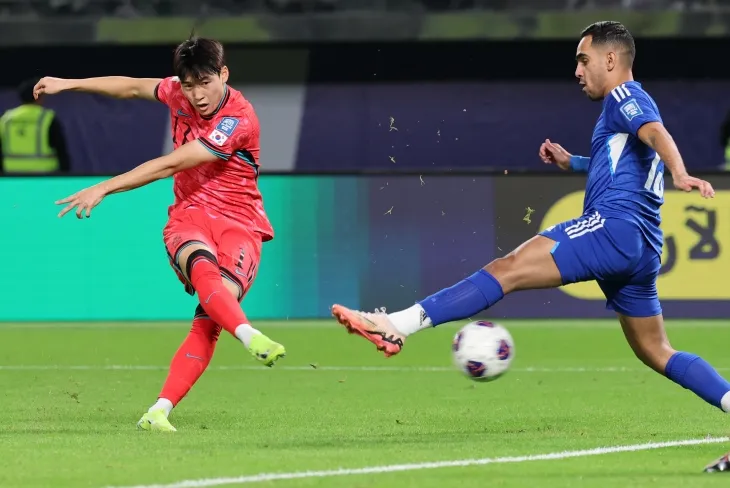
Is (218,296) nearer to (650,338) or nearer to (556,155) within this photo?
(556,155)

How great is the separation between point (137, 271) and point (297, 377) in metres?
4.16

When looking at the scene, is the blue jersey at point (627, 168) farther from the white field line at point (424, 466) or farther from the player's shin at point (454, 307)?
the white field line at point (424, 466)

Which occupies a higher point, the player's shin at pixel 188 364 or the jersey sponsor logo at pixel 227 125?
the jersey sponsor logo at pixel 227 125

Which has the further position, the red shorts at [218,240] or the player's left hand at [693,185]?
the red shorts at [218,240]

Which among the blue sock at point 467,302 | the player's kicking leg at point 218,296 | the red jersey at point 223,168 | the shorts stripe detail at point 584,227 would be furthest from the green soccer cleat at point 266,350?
the shorts stripe detail at point 584,227

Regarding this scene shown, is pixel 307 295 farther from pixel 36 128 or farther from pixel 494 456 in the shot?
pixel 494 456

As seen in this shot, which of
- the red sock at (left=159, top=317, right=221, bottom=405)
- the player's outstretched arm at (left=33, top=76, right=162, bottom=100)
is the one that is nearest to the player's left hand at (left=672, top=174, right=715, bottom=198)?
the red sock at (left=159, top=317, right=221, bottom=405)

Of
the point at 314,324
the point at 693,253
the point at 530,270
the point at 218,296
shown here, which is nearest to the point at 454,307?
the point at 530,270

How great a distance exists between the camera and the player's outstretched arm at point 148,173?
648 cm

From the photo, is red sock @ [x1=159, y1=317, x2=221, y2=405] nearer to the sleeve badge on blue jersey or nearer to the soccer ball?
the soccer ball

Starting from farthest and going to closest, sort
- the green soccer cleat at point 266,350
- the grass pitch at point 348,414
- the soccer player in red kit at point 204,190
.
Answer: the soccer player in red kit at point 204,190 → the green soccer cleat at point 266,350 → the grass pitch at point 348,414

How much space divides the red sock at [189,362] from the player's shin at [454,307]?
1.31 meters

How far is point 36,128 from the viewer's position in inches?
663

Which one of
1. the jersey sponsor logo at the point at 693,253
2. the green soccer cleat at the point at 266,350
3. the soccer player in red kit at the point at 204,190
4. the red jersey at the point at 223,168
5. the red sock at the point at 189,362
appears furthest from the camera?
the jersey sponsor logo at the point at 693,253
